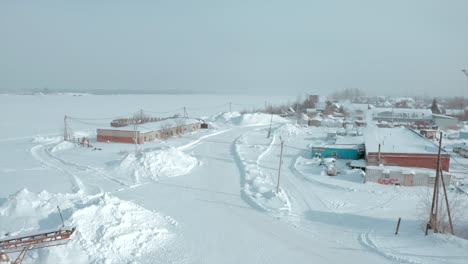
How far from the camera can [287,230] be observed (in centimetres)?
1012

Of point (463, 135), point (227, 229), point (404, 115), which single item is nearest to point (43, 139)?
point (227, 229)

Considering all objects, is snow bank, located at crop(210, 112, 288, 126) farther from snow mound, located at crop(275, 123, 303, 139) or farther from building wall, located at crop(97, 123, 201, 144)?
building wall, located at crop(97, 123, 201, 144)

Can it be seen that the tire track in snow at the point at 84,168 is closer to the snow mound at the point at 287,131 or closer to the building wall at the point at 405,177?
the building wall at the point at 405,177

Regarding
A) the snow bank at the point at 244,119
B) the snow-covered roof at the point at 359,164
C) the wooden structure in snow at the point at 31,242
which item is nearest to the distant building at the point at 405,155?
the snow-covered roof at the point at 359,164

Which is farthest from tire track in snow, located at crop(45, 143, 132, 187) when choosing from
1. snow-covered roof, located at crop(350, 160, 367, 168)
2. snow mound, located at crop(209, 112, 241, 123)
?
snow mound, located at crop(209, 112, 241, 123)

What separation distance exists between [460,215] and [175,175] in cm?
1156

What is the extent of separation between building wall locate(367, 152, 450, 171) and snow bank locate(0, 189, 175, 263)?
450 inches

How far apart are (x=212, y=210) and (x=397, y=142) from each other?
44.4 feet

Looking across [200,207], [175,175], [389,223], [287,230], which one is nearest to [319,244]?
[287,230]

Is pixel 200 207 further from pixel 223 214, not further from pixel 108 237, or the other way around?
pixel 108 237

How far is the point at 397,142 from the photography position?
65.4ft

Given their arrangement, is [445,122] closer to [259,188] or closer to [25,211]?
[259,188]

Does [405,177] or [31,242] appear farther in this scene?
[405,177]

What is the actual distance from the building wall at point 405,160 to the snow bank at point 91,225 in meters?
11.4
